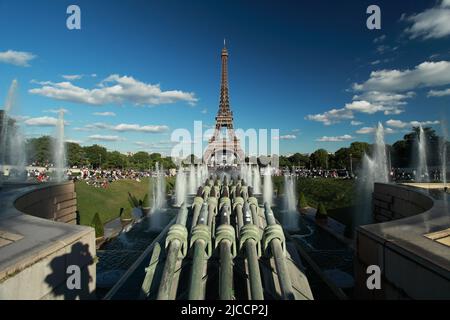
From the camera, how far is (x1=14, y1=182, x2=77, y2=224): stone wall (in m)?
12.6

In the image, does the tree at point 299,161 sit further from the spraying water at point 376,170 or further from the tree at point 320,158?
the spraying water at point 376,170

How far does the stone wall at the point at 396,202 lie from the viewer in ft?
40.2

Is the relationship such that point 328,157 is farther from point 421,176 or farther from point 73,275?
point 73,275

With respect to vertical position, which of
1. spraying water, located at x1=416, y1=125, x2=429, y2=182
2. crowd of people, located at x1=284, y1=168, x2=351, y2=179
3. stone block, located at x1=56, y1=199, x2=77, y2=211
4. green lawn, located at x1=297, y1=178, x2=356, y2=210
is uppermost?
spraying water, located at x1=416, y1=125, x2=429, y2=182

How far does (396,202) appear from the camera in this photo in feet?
47.9

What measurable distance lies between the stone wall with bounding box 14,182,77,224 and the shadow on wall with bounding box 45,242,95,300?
19.8 ft

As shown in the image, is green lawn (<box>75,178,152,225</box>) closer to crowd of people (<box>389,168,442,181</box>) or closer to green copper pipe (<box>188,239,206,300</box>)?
green copper pipe (<box>188,239,206,300</box>)

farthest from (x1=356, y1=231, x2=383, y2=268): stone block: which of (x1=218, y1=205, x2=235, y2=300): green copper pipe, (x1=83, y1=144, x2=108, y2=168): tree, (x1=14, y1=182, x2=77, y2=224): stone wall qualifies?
(x1=83, y1=144, x2=108, y2=168): tree

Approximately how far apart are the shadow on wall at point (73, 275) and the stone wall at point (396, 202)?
11.5m

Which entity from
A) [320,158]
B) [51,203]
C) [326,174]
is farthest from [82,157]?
[51,203]

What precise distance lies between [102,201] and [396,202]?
24582mm
